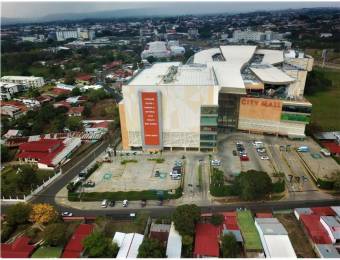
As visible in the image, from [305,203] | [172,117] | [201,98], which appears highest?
[201,98]

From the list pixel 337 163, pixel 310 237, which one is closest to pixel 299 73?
pixel 337 163

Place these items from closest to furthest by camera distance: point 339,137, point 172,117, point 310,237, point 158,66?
point 310,237
point 172,117
point 339,137
point 158,66

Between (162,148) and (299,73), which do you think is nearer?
(162,148)

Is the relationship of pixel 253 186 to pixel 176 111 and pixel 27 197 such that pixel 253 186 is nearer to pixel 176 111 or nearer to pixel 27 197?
pixel 176 111

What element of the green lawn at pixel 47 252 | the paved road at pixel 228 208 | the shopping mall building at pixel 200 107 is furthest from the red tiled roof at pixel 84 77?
the green lawn at pixel 47 252

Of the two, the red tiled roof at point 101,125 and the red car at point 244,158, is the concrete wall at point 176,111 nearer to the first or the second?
the red car at point 244,158

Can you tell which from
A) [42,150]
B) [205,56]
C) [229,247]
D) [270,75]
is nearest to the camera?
[229,247]

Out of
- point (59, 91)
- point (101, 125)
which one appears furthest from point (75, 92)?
point (101, 125)

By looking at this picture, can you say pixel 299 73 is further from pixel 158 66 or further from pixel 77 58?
pixel 77 58
